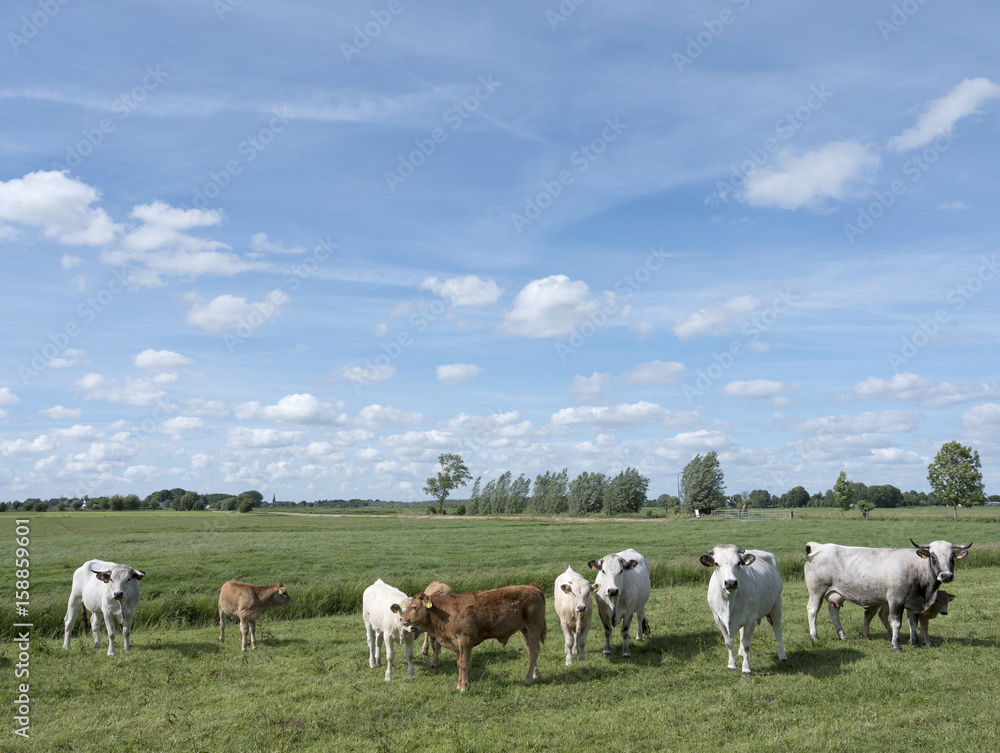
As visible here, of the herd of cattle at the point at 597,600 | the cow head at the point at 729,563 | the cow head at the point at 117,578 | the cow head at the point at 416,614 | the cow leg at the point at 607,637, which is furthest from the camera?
the cow head at the point at 117,578

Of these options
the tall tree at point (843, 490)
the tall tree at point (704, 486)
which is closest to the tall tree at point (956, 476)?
the tall tree at point (843, 490)

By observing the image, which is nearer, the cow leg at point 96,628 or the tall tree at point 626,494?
the cow leg at point 96,628

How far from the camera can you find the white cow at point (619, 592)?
11.8 metres

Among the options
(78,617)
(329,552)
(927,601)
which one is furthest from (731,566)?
(329,552)

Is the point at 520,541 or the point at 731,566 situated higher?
the point at 731,566

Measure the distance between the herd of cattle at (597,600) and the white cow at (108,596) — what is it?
0.02 metres

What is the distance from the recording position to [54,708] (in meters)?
9.60

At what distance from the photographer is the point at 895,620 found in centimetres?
1228

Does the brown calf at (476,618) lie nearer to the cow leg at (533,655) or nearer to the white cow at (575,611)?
the cow leg at (533,655)

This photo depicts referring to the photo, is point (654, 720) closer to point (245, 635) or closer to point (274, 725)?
point (274, 725)

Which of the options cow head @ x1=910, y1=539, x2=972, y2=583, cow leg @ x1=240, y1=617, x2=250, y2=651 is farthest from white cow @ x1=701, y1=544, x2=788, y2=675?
cow leg @ x1=240, y1=617, x2=250, y2=651

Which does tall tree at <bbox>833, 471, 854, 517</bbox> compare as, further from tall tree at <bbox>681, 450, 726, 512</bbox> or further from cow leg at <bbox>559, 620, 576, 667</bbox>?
cow leg at <bbox>559, 620, 576, 667</bbox>

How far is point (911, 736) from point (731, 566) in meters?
3.22

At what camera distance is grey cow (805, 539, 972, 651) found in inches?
487
